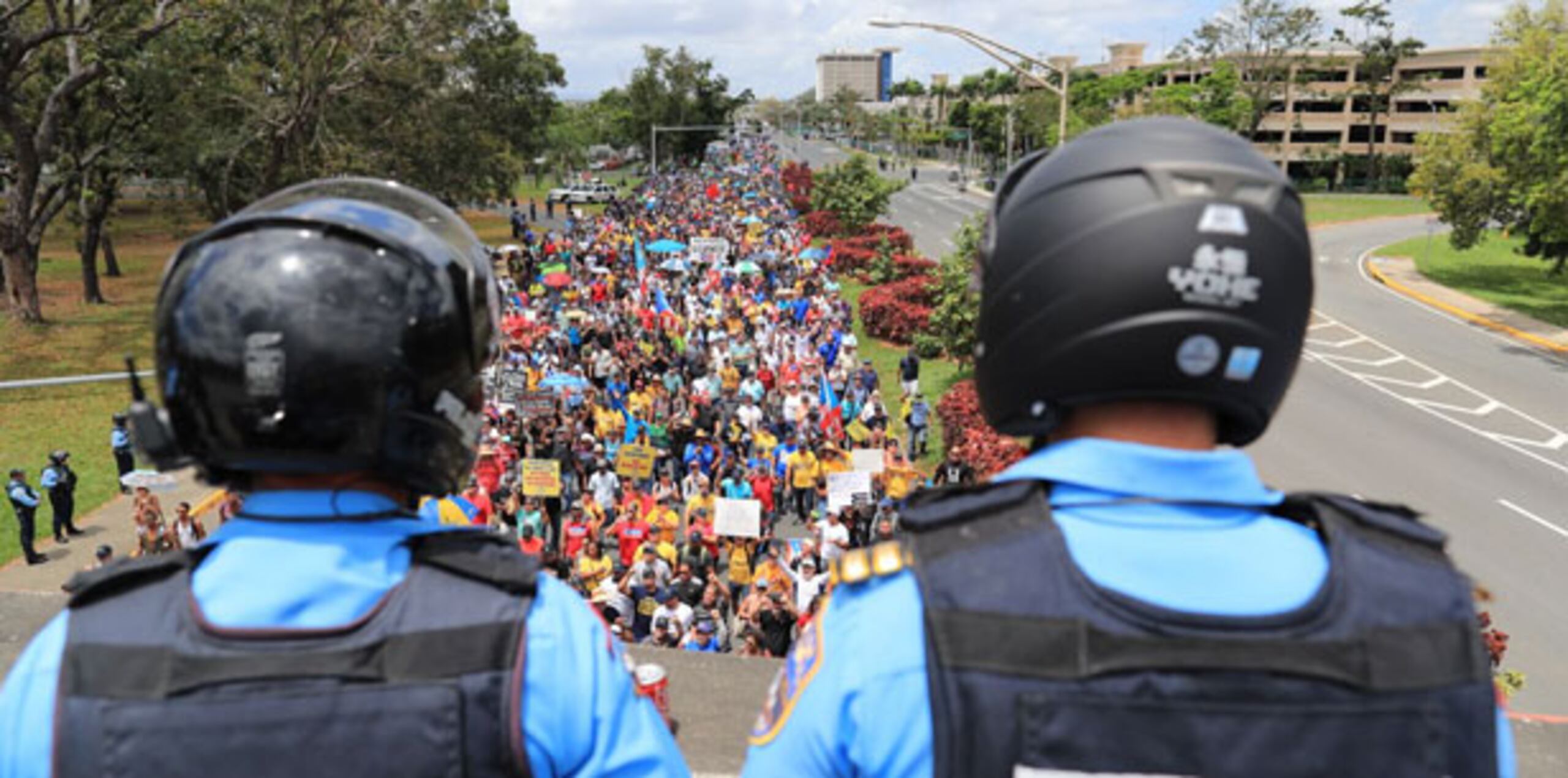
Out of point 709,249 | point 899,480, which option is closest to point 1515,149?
point 709,249

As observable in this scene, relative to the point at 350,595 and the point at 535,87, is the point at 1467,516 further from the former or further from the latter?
the point at 535,87

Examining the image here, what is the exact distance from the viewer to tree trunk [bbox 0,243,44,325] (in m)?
25.8

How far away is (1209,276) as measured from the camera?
1.60 meters

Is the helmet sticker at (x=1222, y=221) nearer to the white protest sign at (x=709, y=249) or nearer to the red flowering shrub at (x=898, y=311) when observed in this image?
the red flowering shrub at (x=898, y=311)

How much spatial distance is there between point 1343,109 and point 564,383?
2963 inches

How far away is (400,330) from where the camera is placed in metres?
1.79

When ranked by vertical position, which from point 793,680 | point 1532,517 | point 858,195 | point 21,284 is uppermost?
point 793,680

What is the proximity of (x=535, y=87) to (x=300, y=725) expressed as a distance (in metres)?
47.5

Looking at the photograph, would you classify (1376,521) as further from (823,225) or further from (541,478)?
(823,225)

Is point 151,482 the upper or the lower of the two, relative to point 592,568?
upper

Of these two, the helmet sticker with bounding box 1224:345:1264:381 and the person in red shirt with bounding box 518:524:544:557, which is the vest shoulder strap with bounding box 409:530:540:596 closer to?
the helmet sticker with bounding box 1224:345:1264:381

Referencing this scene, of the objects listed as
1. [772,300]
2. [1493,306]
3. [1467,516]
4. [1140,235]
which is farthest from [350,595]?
[1493,306]

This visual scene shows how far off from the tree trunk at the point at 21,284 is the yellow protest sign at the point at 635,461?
2139 centimetres

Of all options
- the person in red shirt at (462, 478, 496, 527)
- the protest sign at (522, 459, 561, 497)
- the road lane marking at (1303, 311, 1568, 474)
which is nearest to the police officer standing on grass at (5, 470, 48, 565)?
the person in red shirt at (462, 478, 496, 527)
